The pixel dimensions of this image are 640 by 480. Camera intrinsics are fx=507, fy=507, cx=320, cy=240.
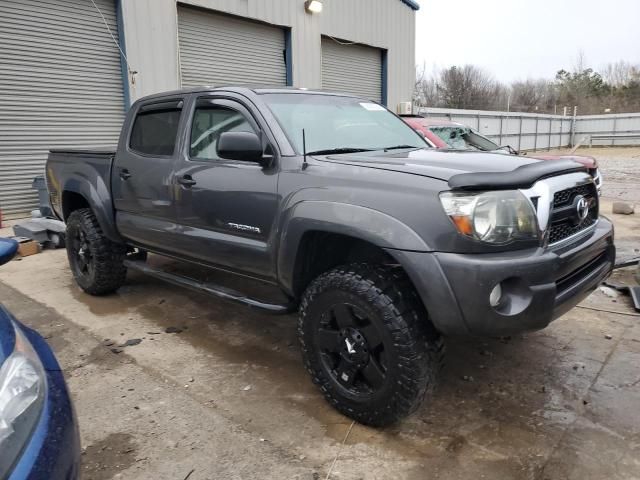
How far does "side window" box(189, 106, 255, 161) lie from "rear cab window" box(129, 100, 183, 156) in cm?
23

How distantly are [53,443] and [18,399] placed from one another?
179 mm

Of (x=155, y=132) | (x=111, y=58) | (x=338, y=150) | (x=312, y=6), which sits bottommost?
(x=338, y=150)

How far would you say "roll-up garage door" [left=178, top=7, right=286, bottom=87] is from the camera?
34.7 feet

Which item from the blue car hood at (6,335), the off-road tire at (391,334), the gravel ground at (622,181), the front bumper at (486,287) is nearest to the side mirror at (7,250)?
the blue car hood at (6,335)

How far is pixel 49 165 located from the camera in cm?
531

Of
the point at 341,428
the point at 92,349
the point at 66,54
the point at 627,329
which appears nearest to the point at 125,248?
the point at 92,349

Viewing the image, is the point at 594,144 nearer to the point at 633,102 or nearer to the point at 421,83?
the point at 421,83

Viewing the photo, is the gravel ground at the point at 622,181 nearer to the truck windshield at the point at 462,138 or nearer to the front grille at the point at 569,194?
the truck windshield at the point at 462,138

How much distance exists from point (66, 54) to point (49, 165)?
4.69 metres

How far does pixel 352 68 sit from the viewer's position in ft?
47.7

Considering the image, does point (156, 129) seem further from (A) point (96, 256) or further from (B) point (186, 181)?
(A) point (96, 256)

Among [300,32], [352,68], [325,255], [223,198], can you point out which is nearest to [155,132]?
[223,198]

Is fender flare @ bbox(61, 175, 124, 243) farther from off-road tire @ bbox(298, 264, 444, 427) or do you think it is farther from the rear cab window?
off-road tire @ bbox(298, 264, 444, 427)

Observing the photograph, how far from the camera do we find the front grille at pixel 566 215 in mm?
2545
